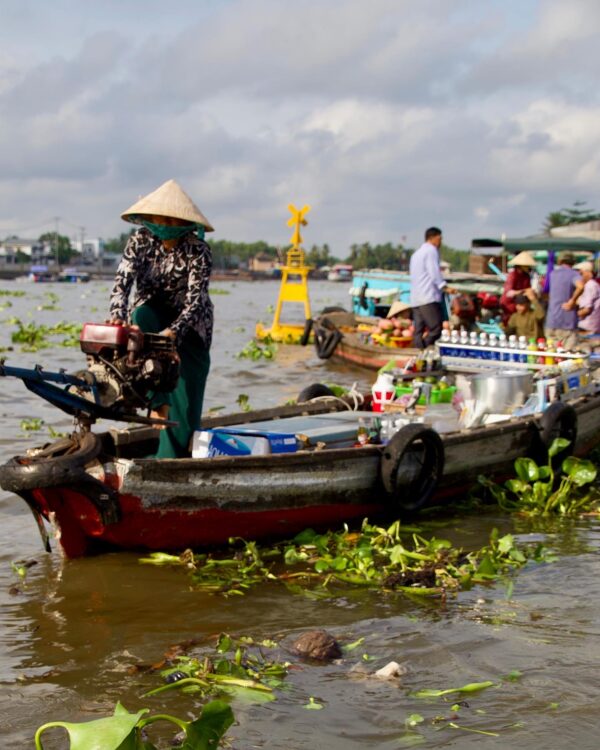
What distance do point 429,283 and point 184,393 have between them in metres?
5.77

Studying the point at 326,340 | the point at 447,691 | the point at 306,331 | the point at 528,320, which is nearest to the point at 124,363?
the point at 447,691

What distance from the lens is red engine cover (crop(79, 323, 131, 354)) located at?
4832mm

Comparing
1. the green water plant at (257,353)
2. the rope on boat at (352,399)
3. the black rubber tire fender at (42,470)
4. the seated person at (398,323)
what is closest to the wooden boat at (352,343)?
the seated person at (398,323)

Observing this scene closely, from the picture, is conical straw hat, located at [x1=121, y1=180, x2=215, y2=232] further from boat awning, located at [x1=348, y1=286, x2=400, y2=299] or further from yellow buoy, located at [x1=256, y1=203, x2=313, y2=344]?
boat awning, located at [x1=348, y1=286, x2=400, y2=299]

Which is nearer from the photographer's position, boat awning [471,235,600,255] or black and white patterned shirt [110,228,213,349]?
black and white patterned shirt [110,228,213,349]

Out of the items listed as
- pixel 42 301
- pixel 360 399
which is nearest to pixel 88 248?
pixel 42 301

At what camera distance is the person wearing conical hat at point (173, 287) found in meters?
5.41

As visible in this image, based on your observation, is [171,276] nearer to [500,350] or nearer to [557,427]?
[557,427]

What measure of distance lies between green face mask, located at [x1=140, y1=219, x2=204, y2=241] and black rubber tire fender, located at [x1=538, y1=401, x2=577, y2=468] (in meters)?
2.96

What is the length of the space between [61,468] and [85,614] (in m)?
0.69

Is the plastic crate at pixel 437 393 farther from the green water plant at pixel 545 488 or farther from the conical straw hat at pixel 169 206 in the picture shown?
the conical straw hat at pixel 169 206

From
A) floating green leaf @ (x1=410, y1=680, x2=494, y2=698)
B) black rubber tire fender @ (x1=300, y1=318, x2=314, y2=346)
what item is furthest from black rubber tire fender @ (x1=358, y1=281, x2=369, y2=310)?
floating green leaf @ (x1=410, y1=680, x2=494, y2=698)

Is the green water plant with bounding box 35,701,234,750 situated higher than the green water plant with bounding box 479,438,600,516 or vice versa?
the green water plant with bounding box 35,701,234,750

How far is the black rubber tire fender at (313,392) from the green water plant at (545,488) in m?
1.72
